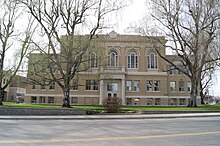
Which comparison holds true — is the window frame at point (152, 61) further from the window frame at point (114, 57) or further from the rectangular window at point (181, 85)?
the rectangular window at point (181, 85)

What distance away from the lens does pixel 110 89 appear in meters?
54.4

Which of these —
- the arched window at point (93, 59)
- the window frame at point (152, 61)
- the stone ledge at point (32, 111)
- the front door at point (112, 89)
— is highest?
the window frame at point (152, 61)

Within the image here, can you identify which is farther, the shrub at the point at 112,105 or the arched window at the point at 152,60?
the arched window at the point at 152,60

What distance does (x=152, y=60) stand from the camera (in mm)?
56625

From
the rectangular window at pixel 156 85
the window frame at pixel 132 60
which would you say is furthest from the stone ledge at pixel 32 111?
the rectangular window at pixel 156 85

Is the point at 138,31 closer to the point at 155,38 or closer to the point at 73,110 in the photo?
the point at 155,38

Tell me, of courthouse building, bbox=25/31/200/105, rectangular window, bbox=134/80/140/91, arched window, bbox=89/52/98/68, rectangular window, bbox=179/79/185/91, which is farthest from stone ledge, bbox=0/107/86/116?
rectangular window, bbox=179/79/185/91

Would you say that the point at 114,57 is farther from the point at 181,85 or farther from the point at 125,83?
the point at 181,85

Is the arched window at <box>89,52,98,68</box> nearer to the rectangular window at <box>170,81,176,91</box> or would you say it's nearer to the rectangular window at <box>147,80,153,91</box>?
the rectangular window at <box>147,80,153,91</box>

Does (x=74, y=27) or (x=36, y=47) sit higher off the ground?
(x=74, y=27)

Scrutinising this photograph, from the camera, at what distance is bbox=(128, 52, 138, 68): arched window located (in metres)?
56.2

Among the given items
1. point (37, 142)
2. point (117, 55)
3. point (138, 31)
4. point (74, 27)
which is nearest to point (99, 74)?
point (117, 55)

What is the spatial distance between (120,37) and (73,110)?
3402 cm

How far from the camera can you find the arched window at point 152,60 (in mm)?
56219
